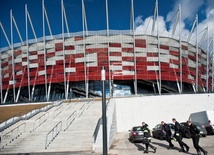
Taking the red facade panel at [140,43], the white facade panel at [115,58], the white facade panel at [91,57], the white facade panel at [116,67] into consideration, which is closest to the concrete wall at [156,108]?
the white facade panel at [116,67]

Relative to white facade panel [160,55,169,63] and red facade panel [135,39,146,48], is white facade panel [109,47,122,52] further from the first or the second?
white facade panel [160,55,169,63]

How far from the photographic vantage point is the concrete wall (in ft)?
115

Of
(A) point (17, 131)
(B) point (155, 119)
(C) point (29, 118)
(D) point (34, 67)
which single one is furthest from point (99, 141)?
(D) point (34, 67)

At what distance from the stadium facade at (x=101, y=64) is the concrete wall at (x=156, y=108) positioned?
23.4 meters

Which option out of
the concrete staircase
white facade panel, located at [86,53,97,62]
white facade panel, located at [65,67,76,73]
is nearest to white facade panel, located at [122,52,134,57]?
white facade panel, located at [86,53,97,62]

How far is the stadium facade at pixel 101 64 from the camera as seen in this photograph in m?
62.4

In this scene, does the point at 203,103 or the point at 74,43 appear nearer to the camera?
the point at 203,103

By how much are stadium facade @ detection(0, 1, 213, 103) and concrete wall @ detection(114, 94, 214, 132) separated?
2336 cm

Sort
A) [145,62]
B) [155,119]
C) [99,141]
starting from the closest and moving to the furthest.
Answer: [99,141] < [155,119] < [145,62]

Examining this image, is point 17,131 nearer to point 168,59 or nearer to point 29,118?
point 29,118

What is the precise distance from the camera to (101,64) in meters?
62.2

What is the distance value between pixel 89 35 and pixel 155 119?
1414 inches

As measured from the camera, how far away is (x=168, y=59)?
65.6 m

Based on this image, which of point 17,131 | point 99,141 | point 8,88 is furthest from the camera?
point 8,88
